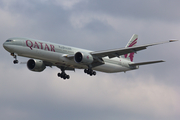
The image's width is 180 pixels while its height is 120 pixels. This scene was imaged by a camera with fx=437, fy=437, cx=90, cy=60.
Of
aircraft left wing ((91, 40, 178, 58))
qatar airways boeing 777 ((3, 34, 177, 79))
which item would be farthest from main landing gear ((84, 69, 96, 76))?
aircraft left wing ((91, 40, 178, 58))

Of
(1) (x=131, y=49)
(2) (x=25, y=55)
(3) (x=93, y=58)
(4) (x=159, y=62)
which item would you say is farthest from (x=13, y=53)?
(4) (x=159, y=62)

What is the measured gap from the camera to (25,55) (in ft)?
203

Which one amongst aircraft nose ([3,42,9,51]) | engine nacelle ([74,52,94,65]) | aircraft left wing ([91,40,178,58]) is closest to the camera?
aircraft nose ([3,42,9,51])

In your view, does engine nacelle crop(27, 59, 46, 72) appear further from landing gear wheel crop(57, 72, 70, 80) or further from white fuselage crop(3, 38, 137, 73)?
landing gear wheel crop(57, 72, 70, 80)

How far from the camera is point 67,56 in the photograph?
213 feet

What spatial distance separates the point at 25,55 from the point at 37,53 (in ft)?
5.61

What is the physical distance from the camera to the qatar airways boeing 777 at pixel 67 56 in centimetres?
6144

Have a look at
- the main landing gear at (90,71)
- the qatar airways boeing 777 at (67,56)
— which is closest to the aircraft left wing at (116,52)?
the qatar airways boeing 777 at (67,56)

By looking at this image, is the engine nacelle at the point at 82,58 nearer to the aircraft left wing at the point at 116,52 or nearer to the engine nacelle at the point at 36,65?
the aircraft left wing at the point at 116,52

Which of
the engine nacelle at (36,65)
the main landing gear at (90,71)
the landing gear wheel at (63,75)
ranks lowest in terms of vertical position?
the main landing gear at (90,71)

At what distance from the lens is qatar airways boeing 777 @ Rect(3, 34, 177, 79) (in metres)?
61.4

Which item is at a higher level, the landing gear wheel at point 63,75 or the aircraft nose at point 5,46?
the aircraft nose at point 5,46

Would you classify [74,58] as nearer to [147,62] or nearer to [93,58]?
[93,58]

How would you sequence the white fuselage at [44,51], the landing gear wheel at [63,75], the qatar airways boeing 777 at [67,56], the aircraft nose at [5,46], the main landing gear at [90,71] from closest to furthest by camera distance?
the aircraft nose at [5,46] → the white fuselage at [44,51] → the qatar airways boeing 777 at [67,56] → the main landing gear at [90,71] → the landing gear wheel at [63,75]
